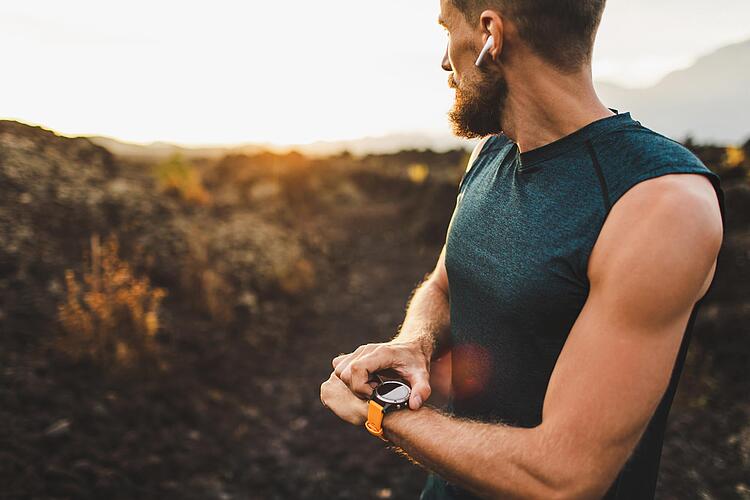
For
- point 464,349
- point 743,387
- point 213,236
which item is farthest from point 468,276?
point 213,236

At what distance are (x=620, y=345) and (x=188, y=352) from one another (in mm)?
4688

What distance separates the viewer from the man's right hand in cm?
132

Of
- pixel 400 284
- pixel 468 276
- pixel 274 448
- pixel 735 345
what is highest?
pixel 468 276

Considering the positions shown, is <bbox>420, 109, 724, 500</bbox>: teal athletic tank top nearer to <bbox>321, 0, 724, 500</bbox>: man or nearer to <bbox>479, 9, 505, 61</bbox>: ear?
<bbox>321, 0, 724, 500</bbox>: man

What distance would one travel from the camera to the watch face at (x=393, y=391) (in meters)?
1.26

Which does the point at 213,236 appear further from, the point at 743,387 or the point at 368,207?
the point at 368,207

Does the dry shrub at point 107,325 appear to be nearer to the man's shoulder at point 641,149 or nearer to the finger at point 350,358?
the finger at point 350,358

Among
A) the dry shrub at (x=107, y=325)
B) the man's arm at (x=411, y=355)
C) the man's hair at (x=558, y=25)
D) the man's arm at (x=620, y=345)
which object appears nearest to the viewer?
the man's arm at (x=620, y=345)

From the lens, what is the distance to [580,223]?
110 centimetres

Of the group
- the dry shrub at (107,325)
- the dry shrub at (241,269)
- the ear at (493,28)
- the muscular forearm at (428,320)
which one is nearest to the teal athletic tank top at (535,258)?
the muscular forearm at (428,320)

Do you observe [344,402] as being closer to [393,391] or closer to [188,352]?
[393,391]

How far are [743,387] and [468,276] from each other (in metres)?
4.27

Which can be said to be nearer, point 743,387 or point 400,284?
point 743,387

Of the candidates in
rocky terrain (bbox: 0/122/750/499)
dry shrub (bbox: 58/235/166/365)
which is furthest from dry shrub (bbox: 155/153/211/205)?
dry shrub (bbox: 58/235/166/365)
